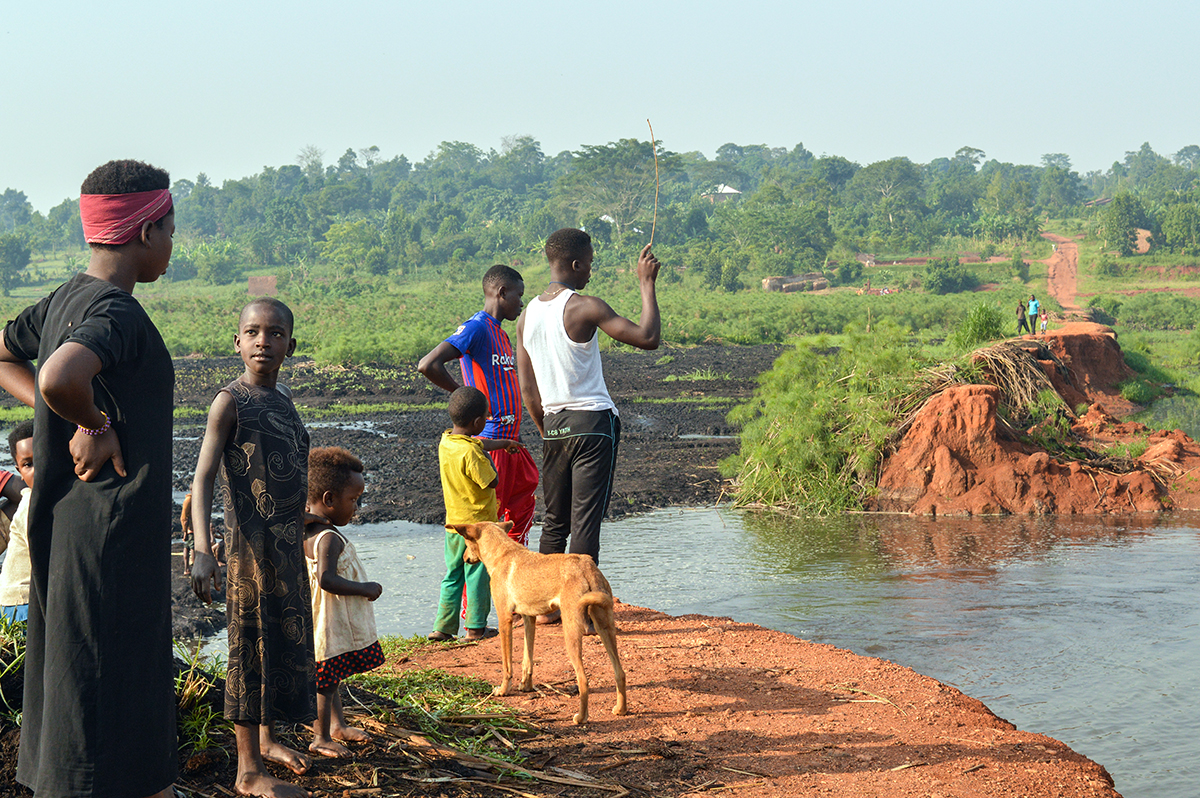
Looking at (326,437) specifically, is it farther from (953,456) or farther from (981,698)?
(981,698)

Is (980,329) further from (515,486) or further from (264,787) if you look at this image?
(264,787)

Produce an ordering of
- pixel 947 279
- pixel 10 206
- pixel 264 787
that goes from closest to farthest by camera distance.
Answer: pixel 264 787, pixel 947 279, pixel 10 206

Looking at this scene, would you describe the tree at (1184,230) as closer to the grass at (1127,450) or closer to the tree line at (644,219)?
the tree line at (644,219)

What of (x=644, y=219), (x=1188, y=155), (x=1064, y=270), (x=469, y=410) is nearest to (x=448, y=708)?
(x=469, y=410)

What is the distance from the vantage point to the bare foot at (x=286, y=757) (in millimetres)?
3348

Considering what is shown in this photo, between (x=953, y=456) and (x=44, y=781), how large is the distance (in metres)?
10.8

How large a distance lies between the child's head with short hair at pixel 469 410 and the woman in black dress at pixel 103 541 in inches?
89.3

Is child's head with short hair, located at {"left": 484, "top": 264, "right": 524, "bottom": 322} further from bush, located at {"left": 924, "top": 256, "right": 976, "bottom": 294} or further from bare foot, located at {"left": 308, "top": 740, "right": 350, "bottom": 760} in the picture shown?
bush, located at {"left": 924, "top": 256, "right": 976, "bottom": 294}

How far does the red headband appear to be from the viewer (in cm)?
277

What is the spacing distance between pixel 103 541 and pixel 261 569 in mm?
691

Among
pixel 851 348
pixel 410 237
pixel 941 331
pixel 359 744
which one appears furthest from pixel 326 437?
pixel 410 237

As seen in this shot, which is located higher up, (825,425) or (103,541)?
(103,541)

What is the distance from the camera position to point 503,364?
18.1 ft

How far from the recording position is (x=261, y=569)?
10.7 ft
